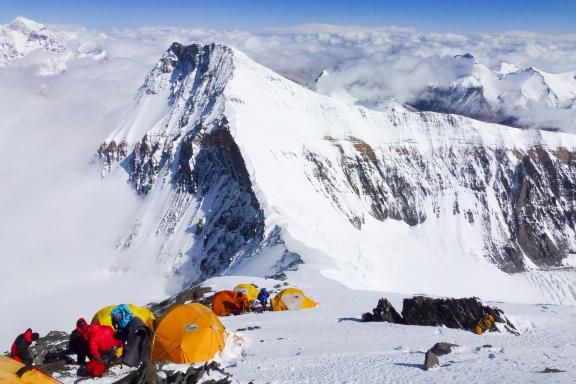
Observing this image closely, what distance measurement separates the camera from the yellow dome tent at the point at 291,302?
106 feet

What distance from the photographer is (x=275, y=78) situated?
17338 cm

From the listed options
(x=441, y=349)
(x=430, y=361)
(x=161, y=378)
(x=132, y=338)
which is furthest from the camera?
(x=441, y=349)

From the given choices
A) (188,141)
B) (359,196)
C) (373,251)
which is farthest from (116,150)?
(373,251)

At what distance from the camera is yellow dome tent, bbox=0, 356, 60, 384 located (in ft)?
37.2

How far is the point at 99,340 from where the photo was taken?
15.7 meters

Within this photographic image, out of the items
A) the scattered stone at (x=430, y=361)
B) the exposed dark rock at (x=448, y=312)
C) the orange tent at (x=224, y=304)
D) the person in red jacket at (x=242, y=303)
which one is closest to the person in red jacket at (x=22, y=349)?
the scattered stone at (x=430, y=361)

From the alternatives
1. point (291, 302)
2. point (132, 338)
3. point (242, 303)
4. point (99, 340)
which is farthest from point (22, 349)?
point (291, 302)

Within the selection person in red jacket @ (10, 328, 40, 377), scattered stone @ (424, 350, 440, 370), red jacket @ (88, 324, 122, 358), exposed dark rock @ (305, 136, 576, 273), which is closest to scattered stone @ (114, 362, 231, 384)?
red jacket @ (88, 324, 122, 358)

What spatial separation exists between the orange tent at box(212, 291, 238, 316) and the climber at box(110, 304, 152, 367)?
15.8 metres

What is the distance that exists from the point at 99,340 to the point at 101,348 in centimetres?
28

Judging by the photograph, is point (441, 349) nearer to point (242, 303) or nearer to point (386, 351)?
point (386, 351)

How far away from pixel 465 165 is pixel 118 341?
186673 mm

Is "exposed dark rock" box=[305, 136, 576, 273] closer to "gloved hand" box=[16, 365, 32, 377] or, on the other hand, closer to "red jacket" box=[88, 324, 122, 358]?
"red jacket" box=[88, 324, 122, 358]

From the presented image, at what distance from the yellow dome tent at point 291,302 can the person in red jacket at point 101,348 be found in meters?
17.1
